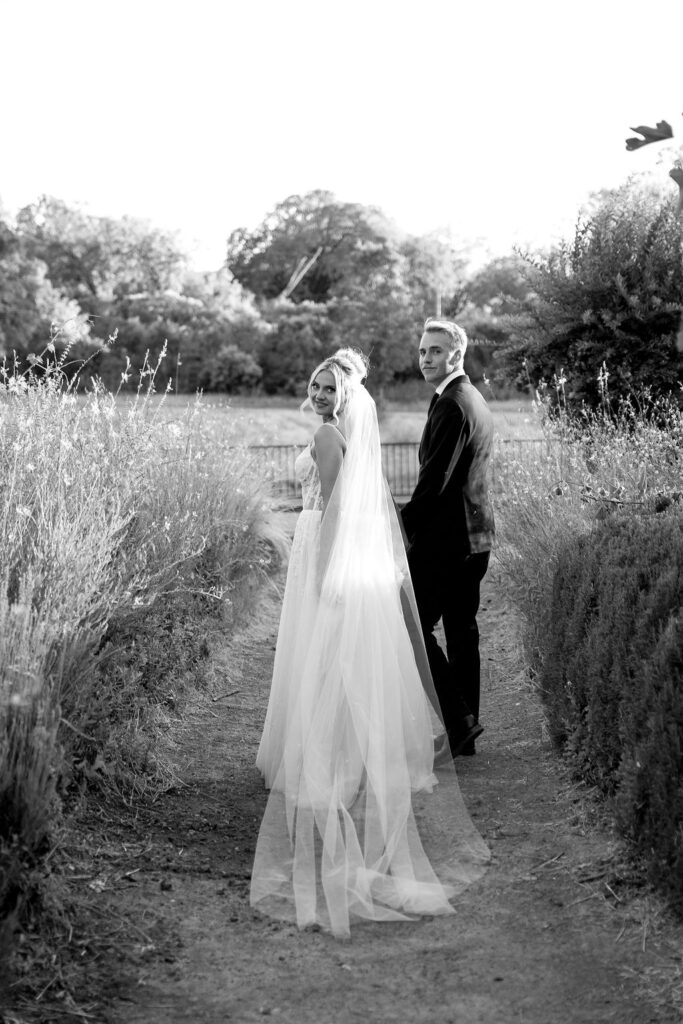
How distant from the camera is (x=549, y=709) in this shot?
5215 millimetres

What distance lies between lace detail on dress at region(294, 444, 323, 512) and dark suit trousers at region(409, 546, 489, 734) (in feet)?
1.89

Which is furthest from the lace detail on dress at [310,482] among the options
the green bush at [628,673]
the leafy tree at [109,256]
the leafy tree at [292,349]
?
the leafy tree at [109,256]

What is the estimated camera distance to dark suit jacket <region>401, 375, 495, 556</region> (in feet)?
17.1

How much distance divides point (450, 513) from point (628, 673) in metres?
1.54

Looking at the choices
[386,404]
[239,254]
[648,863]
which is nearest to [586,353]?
[648,863]

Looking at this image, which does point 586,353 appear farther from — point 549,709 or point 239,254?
point 239,254

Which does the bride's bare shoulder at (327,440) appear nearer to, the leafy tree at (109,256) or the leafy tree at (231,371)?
the leafy tree at (231,371)

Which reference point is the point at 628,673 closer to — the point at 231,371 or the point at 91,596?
the point at 91,596

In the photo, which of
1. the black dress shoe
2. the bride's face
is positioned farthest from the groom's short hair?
the black dress shoe

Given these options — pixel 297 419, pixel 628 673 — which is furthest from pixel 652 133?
pixel 297 419

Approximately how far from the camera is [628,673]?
399 cm

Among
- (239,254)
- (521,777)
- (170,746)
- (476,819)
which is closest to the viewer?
(476,819)

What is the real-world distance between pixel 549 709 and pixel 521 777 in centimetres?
38

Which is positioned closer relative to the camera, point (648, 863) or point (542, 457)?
point (648, 863)
